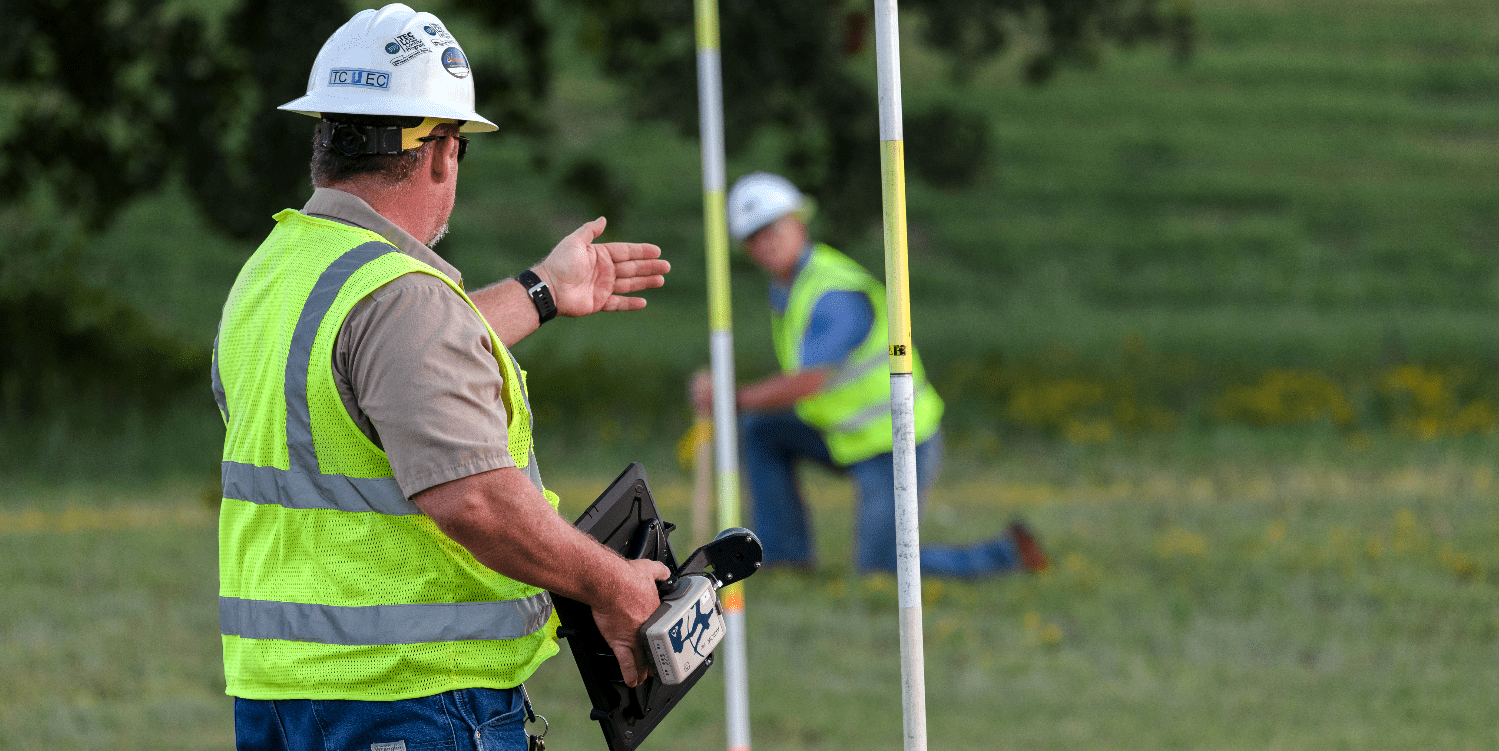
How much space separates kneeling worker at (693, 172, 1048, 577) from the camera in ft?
24.2

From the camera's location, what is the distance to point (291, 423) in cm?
233

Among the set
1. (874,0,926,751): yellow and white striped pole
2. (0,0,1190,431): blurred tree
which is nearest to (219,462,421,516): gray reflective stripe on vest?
(874,0,926,751): yellow and white striped pole

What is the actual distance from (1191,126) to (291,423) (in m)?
27.0

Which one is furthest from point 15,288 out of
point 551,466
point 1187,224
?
point 1187,224

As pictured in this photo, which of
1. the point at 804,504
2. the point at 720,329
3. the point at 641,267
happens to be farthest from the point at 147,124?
the point at 641,267

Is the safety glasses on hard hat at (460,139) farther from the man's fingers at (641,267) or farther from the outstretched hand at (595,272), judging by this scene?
the man's fingers at (641,267)

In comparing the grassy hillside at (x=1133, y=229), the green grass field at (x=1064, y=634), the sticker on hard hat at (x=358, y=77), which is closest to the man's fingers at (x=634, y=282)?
the sticker on hard hat at (x=358, y=77)

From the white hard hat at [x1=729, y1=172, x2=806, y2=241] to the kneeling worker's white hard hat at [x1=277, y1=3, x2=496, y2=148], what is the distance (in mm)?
4920

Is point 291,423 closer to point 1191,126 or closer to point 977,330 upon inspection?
point 977,330

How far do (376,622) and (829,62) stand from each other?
9.19m

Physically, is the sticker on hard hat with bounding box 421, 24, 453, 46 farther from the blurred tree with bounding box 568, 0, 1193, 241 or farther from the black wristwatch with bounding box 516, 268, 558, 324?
the blurred tree with bounding box 568, 0, 1193, 241

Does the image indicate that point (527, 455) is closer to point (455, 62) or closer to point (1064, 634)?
point (455, 62)

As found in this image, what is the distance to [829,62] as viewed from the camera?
1105 centimetres

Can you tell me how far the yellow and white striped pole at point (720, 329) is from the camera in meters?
3.85
